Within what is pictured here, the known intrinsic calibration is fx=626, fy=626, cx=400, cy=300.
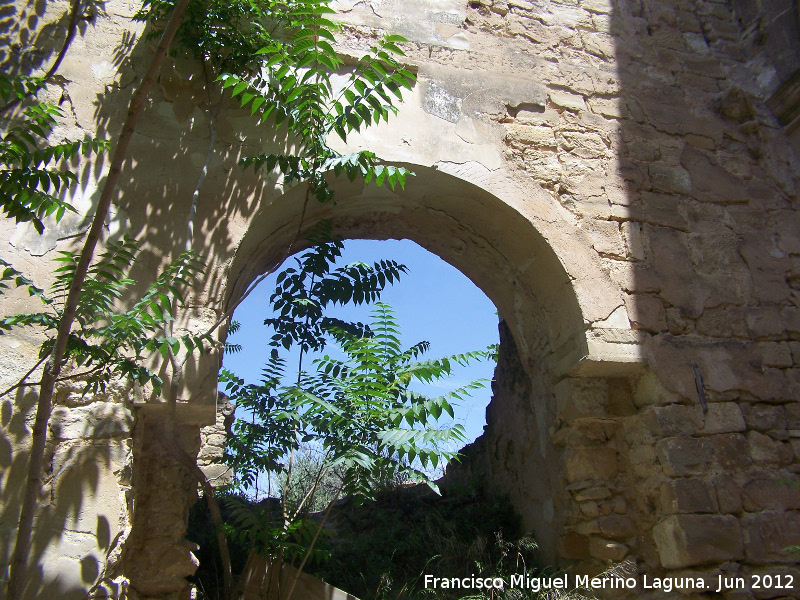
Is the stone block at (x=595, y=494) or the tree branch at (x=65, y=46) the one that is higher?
the tree branch at (x=65, y=46)

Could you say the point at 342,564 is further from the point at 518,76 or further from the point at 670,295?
the point at 518,76

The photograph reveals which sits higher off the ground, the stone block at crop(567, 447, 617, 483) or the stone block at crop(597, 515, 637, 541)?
the stone block at crop(567, 447, 617, 483)

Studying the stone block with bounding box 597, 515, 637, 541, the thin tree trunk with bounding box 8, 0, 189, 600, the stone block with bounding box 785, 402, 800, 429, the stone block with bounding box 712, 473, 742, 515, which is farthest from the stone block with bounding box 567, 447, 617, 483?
the thin tree trunk with bounding box 8, 0, 189, 600

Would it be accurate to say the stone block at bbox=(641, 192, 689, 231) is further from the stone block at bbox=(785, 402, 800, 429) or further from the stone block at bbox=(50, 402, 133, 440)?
the stone block at bbox=(50, 402, 133, 440)

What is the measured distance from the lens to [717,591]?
9.95 ft

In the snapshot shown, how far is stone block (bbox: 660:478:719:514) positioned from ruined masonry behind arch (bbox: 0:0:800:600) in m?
0.01

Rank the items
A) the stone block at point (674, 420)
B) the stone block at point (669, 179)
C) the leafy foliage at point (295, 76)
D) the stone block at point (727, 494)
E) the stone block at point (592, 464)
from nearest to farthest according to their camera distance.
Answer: the leafy foliage at point (295, 76) → the stone block at point (727, 494) → the stone block at point (674, 420) → the stone block at point (592, 464) → the stone block at point (669, 179)

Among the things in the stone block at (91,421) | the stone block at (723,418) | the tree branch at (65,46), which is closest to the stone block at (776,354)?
the stone block at (723,418)

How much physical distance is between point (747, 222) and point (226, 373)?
332cm

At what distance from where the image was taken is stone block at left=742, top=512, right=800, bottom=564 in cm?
312

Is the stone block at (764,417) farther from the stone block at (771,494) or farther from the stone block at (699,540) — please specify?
the stone block at (699,540)

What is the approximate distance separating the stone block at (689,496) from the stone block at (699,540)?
38mm

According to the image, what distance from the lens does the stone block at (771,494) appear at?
322cm


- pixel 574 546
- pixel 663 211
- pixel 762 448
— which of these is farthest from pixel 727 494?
pixel 663 211
